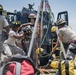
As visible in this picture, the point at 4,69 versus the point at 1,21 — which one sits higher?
the point at 1,21

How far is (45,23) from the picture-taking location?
12406 millimetres

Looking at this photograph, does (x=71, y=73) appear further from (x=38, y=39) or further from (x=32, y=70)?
(x=38, y=39)

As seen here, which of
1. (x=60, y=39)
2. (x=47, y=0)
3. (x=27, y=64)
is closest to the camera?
(x=27, y=64)

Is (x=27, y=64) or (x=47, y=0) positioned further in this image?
(x=47, y=0)

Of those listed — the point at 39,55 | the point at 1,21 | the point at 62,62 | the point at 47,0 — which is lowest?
the point at 39,55

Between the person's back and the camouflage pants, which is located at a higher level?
the person's back

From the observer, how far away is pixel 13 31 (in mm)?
7195

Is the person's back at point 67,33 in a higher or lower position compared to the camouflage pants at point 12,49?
higher

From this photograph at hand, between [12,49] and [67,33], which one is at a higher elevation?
[67,33]

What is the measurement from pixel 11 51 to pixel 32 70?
117 inches

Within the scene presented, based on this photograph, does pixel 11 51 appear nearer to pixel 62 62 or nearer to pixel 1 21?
pixel 1 21

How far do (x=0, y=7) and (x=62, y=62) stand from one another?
3.23 metres

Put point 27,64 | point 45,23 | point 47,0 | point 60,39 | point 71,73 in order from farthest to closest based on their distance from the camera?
1. point 45,23
2. point 60,39
3. point 47,0
4. point 27,64
5. point 71,73

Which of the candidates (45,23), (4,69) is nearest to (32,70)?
(4,69)
